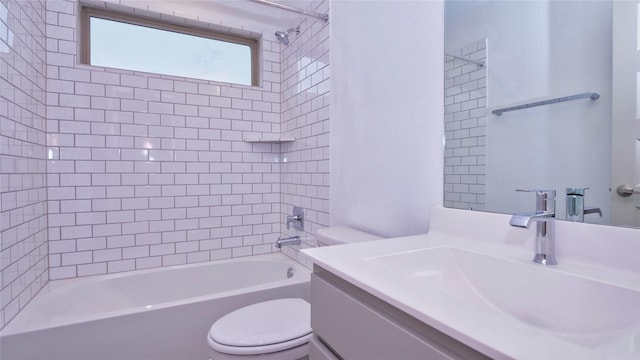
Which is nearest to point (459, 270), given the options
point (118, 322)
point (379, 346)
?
point (379, 346)

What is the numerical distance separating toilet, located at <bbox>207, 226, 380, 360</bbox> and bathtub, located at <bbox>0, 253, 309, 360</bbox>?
344 mm

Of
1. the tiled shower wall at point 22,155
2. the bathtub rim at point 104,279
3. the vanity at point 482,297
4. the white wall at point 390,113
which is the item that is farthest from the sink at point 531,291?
the tiled shower wall at point 22,155

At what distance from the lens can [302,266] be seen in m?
2.28

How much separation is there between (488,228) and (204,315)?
1.48 m

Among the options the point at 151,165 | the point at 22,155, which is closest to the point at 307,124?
the point at 151,165

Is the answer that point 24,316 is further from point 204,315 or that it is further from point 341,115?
point 341,115

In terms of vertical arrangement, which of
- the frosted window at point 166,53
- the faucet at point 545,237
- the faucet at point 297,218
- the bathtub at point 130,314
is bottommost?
the bathtub at point 130,314

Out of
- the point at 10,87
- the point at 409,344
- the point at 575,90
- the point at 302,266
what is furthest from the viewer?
the point at 302,266

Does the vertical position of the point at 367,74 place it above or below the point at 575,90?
above

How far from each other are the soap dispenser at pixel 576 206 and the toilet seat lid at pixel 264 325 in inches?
40.3

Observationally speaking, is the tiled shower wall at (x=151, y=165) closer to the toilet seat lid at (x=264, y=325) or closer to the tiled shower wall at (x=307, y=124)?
the tiled shower wall at (x=307, y=124)

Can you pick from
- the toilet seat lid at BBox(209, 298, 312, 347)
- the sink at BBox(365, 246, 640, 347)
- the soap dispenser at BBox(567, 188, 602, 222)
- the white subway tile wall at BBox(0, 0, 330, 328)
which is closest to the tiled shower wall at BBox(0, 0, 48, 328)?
the white subway tile wall at BBox(0, 0, 330, 328)

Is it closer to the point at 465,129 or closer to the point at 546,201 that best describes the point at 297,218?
the point at 465,129

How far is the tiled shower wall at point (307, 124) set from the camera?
2.00 meters
